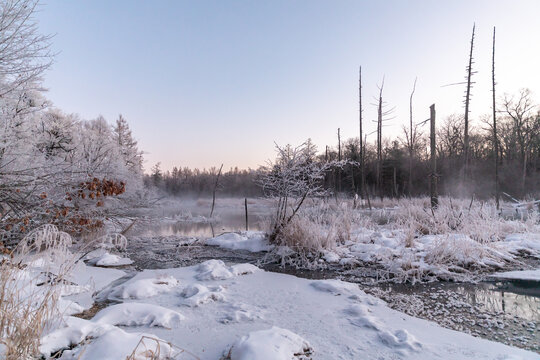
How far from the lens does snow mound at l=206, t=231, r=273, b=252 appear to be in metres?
7.79

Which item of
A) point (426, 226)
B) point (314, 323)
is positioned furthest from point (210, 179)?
point (314, 323)

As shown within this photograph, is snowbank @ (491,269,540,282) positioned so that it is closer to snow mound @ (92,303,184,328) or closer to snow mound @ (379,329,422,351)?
snow mound @ (379,329,422,351)

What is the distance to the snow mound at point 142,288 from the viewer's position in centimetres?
382

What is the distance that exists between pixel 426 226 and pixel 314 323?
6.12 meters

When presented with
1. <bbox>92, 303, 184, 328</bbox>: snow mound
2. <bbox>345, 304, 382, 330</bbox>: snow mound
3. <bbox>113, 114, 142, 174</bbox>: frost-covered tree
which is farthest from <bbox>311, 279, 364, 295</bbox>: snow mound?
<bbox>113, 114, 142, 174</bbox>: frost-covered tree

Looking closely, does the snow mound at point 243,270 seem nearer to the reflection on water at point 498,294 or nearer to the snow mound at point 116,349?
the reflection on water at point 498,294

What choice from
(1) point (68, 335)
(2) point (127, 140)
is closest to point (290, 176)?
(1) point (68, 335)

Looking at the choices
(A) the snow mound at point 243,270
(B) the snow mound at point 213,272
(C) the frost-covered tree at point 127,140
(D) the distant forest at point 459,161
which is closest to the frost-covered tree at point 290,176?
(A) the snow mound at point 243,270

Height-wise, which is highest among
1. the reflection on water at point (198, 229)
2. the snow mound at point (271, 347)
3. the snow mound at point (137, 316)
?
the snow mound at point (271, 347)

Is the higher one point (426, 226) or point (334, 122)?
point (334, 122)

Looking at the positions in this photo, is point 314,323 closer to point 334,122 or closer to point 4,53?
point 4,53

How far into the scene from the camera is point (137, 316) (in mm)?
2984

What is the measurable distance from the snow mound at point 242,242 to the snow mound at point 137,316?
4.33m

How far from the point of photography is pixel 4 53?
19.6 ft
